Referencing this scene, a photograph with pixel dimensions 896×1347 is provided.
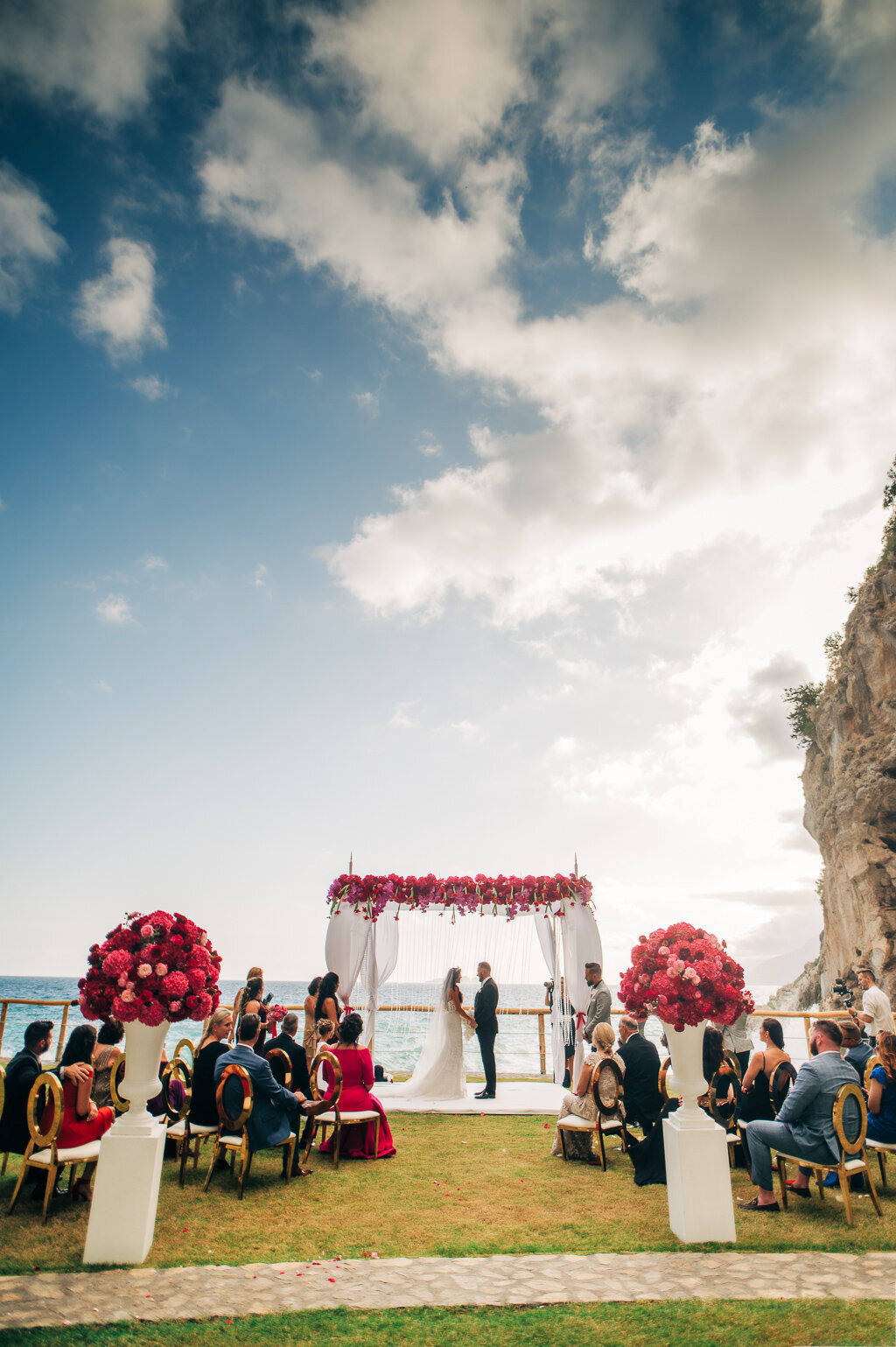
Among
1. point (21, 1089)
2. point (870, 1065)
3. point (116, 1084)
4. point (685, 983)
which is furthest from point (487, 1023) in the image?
point (21, 1089)

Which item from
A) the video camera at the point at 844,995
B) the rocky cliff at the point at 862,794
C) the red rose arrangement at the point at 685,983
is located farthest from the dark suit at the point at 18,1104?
the rocky cliff at the point at 862,794

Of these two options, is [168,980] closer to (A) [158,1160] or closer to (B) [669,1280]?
(A) [158,1160]

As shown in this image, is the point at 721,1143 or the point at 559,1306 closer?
the point at 559,1306

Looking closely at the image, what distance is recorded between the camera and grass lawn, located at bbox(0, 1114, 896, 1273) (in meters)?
4.88

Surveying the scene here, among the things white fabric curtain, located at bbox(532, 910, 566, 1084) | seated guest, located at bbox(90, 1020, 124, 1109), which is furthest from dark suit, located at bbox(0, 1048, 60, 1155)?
white fabric curtain, located at bbox(532, 910, 566, 1084)

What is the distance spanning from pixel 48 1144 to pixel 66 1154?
164 mm

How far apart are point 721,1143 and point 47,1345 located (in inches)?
162

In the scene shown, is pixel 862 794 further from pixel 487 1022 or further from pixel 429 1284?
pixel 429 1284

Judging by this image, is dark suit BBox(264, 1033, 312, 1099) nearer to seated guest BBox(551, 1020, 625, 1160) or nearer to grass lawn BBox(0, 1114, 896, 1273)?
grass lawn BBox(0, 1114, 896, 1273)

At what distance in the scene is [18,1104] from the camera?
5.68 m

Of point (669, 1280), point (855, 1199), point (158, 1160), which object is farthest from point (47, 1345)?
point (855, 1199)

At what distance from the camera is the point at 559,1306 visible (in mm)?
4023

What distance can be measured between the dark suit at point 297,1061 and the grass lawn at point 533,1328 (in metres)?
4.09

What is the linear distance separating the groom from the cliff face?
17248 millimetres
